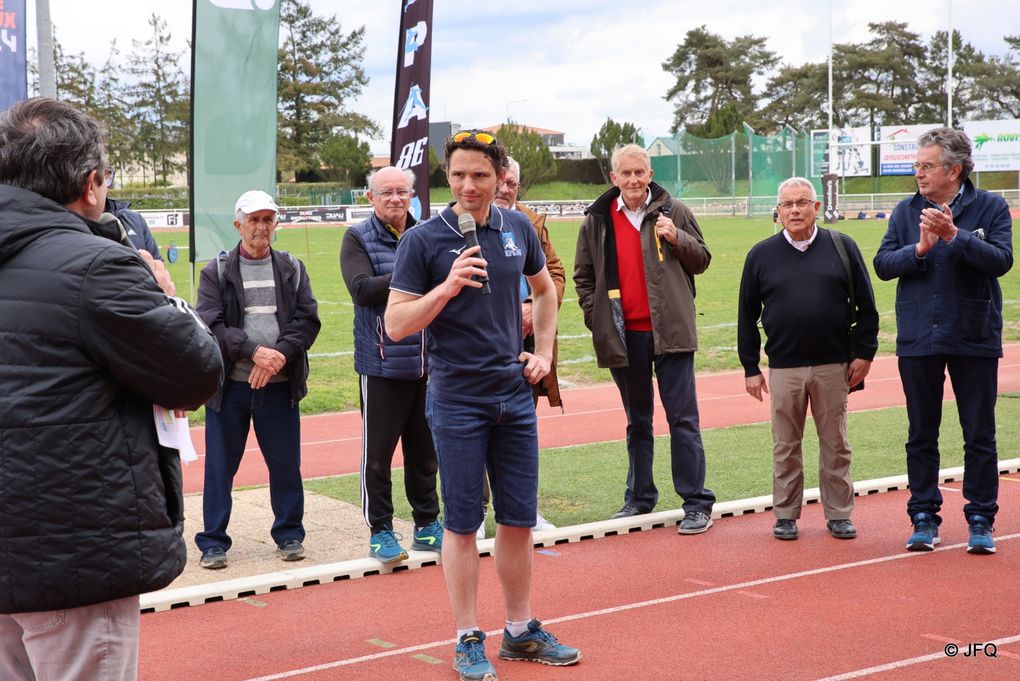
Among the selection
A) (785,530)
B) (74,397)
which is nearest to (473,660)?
(74,397)

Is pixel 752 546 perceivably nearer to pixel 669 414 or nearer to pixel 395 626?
pixel 669 414

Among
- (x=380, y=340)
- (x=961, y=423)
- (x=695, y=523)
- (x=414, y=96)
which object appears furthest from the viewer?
(x=414, y=96)

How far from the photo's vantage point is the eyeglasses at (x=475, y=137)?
4.62 m

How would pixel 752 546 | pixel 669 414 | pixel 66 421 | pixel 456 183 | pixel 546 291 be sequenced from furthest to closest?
pixel 669 414
pixel 752 546
pixel 546 291
pixel 456 183
pixel 66 421

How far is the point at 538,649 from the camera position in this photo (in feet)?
15.9

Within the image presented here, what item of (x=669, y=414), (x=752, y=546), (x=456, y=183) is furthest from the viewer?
(x=669, y=414)

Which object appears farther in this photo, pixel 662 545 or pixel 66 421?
pixel 662 545

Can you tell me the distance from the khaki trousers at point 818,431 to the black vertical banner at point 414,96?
3649 millimetres

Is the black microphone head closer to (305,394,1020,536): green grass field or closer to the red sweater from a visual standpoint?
the red sweater

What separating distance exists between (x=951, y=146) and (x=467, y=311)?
314 cm

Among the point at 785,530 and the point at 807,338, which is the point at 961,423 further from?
the point at 785,530

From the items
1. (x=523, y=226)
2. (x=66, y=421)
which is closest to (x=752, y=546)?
(x=523, y=226)

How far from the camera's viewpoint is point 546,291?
506cm

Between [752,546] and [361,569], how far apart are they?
2.21 m
